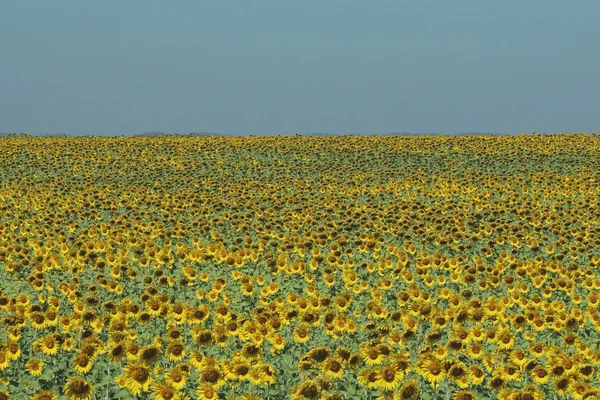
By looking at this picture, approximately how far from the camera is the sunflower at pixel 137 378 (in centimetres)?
680

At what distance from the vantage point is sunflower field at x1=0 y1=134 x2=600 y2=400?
302 inches

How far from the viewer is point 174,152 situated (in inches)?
1711

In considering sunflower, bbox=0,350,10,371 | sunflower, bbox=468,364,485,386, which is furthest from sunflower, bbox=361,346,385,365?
sunflower, bbox=0,350,10,371

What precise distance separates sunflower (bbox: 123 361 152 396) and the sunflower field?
0.02 m

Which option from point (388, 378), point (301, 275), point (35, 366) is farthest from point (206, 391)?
point (301, 275)

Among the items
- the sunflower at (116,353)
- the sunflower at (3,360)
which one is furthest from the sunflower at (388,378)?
the sunflower at (3,360)

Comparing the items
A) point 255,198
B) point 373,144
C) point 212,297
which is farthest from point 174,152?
point 212,297

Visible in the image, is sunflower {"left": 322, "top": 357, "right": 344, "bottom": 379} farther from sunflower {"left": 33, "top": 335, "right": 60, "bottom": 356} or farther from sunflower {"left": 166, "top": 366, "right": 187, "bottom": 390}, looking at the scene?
sunflower {"left": 33, "top": 335, "right": 60, "bottom": 356}

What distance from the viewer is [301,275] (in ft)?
48.9

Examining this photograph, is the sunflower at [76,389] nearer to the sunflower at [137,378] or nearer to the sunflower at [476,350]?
the sunflower at [137,378]

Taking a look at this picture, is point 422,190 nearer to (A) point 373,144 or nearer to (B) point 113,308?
(A) point 373,144

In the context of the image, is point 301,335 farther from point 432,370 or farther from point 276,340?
point 432,370

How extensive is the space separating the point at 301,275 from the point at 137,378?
8232 millimetres

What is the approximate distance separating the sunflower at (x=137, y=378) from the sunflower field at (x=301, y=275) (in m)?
0.02
